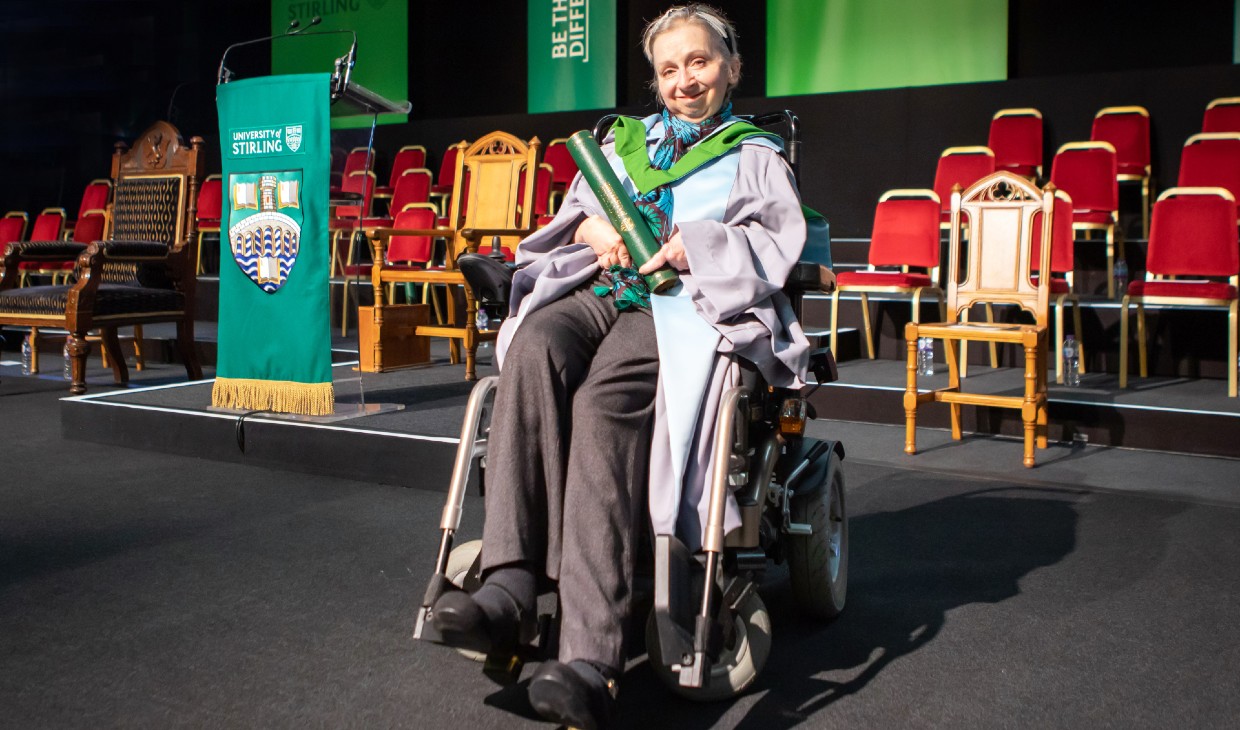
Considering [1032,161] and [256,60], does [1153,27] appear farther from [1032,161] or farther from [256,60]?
[256,60]

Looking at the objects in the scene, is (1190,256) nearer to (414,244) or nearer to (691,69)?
(691,69)

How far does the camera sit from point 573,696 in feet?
4.76

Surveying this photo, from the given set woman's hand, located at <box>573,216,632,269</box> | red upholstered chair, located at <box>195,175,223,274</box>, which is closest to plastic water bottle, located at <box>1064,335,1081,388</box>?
woman's hand, located at <box>573,216,632,269</box>

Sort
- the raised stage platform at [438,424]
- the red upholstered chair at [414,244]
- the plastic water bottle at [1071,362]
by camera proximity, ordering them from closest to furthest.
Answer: the raised stage platform at [438,424]
the plastic water bottle at [1071,362]
the red upholstered chair at [414,244]

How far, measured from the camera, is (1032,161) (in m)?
6.59

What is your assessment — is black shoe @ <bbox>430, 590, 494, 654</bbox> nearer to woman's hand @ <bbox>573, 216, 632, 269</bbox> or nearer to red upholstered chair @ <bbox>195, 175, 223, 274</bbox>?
woman's hand @ <bbox>573, 216, 632, 269</bbox>

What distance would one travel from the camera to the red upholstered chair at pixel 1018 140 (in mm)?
6582

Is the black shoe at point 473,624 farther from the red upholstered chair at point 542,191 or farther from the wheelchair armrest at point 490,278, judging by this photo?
the red upholstered chair at point 542,191

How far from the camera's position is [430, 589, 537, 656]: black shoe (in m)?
1.50

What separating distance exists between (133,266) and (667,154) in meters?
4.11

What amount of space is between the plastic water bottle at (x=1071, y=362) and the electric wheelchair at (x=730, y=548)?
297 centimetres

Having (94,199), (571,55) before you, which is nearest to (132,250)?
(94,199)

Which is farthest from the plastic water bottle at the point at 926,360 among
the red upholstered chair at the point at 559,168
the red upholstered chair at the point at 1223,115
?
the red upholstered chair at the point at 559,168

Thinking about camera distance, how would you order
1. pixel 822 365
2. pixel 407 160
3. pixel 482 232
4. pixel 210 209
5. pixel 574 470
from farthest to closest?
pixel 407 160
pixel 210 209
pixel 482 232
pixel 822 365
pixel 574 470
